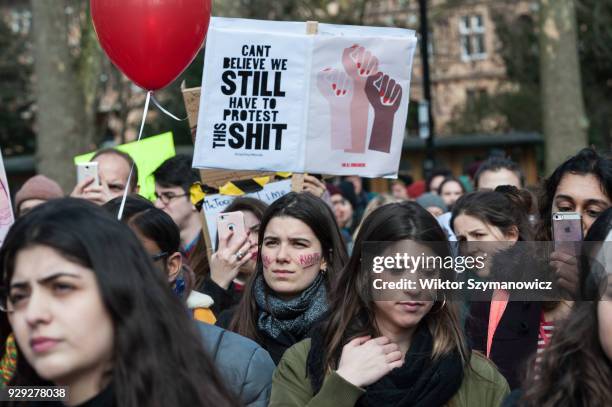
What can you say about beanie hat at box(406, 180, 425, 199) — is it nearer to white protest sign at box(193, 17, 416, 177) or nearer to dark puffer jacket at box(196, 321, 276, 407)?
white protest sign at box(193, 17, 416, 177)

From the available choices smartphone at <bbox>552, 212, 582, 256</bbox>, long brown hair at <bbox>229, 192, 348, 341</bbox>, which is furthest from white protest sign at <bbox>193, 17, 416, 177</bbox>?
smartphone at <bbox>552, 212, 582, 256</bbox>

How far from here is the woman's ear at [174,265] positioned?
4.09 m

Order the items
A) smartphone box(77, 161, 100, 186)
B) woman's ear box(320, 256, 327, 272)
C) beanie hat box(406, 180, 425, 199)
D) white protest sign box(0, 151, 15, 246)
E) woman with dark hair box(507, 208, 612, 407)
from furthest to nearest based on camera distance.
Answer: beanie hat box(406, 180, 425, 199) < smartphone box(77, 161, 100, 186) < woman's ear box(320, 256, 327, 272) < white protest sign box(0, 151, 15, 246) < woman with dark hair box(507, 208, 612, 407)

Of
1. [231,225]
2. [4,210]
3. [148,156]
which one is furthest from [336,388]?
[148,156]

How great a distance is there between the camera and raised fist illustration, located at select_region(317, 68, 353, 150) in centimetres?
611

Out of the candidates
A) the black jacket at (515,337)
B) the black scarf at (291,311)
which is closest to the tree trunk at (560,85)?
the black scarf at (291,311)

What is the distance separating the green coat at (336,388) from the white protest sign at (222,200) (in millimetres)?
2625

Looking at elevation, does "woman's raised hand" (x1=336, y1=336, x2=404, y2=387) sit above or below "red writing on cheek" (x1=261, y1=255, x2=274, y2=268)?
below

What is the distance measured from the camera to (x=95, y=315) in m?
2.49

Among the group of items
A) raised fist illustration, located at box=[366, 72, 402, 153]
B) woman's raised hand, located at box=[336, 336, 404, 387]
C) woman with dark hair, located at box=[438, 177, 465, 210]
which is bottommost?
woman's raised hand, located at box=[336, 336, 404, 387]

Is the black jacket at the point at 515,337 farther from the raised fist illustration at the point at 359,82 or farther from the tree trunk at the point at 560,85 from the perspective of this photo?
the tree trunk at the point at 560,85

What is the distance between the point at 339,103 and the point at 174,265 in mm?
2235

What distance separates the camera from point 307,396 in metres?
3.60

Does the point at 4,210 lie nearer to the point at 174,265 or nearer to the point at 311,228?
the point at 174,265
